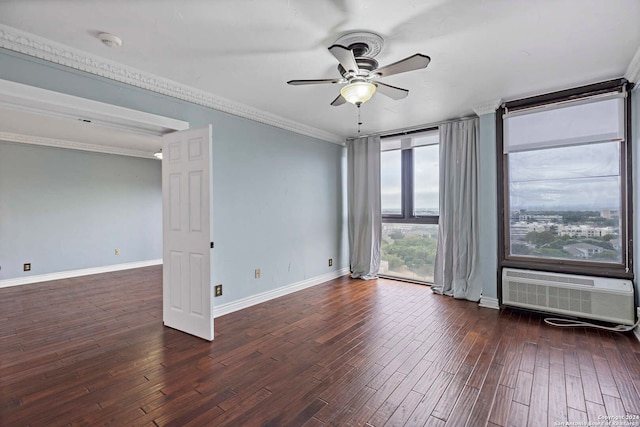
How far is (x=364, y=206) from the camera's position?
17.4 feet

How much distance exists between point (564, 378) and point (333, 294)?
271 centimetres

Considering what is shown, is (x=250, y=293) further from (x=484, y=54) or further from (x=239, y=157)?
(x=484, y=54)

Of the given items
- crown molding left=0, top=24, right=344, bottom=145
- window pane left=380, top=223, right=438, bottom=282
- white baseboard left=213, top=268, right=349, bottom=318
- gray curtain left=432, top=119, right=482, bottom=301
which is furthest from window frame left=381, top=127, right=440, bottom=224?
crown molding left=0, top=24, right=344, bottom=145

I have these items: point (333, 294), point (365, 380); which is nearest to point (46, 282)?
point (333, 294)

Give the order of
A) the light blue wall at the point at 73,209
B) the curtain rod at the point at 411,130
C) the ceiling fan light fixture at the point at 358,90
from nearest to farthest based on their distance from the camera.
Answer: the ceiling fan light fixture at the point at 358,90 < the curtain rod at the point at 411,130 < the light blue wall at the point at 73,209

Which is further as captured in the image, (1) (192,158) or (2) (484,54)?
(1) (192,158)

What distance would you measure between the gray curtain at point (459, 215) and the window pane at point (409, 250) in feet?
1.14

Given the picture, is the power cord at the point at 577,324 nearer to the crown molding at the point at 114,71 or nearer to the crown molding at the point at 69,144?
the crown molding at the point at 114,71

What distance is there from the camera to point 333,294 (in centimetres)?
436

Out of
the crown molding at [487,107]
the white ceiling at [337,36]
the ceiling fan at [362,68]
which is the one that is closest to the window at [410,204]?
the crown molding at [487,107]

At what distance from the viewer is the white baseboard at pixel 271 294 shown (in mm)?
3545

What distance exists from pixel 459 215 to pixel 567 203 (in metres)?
1.19

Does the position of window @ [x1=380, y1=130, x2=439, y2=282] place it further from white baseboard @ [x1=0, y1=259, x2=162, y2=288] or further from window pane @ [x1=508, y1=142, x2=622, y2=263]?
white baseboard @ [x1=0, y1=259, x2=162, y2=288]

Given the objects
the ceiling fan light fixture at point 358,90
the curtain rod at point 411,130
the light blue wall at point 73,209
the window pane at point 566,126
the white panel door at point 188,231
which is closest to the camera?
the ceiling fan light fixture at point 358,90
